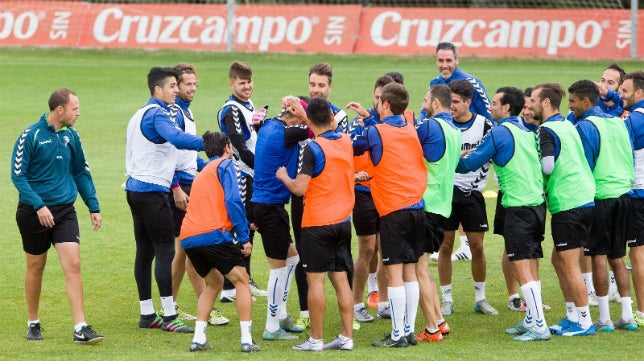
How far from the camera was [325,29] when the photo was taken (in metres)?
31.4

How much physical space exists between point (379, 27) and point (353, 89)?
15.8ft

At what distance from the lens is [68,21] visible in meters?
32.0

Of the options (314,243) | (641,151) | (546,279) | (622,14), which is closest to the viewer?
(314,243)

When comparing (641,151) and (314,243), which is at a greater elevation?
(641,151)

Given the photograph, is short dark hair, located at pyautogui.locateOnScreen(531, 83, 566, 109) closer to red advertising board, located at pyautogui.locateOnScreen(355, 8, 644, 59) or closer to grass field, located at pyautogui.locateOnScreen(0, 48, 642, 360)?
grass field, located at pyautogui.locateOnScreen(0, 48, 642, 360)

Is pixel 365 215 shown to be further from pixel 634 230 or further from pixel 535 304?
pixel 634 230

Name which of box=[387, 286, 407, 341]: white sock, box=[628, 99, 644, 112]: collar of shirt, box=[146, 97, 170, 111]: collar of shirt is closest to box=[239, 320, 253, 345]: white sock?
box=[387, 286, 407, 341]: white sock

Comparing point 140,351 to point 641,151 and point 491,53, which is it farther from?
point 491,53

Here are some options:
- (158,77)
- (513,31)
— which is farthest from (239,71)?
(513,31)

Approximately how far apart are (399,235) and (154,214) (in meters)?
2.38

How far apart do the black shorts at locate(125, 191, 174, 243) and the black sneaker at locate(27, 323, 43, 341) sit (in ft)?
4.33

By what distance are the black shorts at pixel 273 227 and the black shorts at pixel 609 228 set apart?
9.47 feet

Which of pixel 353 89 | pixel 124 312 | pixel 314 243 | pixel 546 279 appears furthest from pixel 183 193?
pixel 353 89

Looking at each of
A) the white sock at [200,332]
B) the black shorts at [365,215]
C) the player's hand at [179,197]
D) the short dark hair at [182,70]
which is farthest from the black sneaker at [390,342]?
the short dark hair at [182,70]
